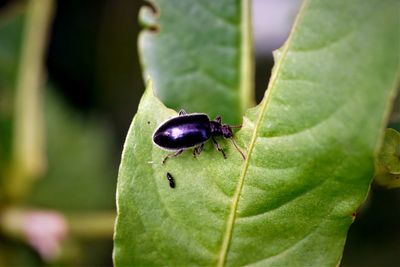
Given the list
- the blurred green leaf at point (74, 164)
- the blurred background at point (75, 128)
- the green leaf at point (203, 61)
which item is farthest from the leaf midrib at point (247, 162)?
the blurred green leaf at point (74, 164)

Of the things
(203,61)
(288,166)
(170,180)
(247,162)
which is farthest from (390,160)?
(203,61)

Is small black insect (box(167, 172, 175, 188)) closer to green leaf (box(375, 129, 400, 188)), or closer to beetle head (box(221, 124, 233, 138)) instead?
beetle head (box(221, 124, 233, 138))

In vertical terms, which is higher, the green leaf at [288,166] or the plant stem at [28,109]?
the plant stem at [28,109]

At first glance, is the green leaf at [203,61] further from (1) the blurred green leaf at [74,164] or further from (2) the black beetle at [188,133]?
(1) the blurred green leaf at [74,164]

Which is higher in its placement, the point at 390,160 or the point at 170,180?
the point at 170,180

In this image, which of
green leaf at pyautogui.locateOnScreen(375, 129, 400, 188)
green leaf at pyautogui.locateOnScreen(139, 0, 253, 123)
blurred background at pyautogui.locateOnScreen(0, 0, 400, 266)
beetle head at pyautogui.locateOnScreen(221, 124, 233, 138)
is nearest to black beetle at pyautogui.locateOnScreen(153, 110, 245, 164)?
beetle head at pyautogui.locateOnScreen(221, 124, 233, 138)

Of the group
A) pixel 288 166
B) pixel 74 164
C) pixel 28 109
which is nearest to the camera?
pixel 288 166

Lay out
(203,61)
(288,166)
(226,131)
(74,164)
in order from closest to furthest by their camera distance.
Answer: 1. (288,166)
2. (226,131)
3. (203,61)
4. (74,164)

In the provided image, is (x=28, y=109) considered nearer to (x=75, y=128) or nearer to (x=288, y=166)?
(x=75, y=128)
